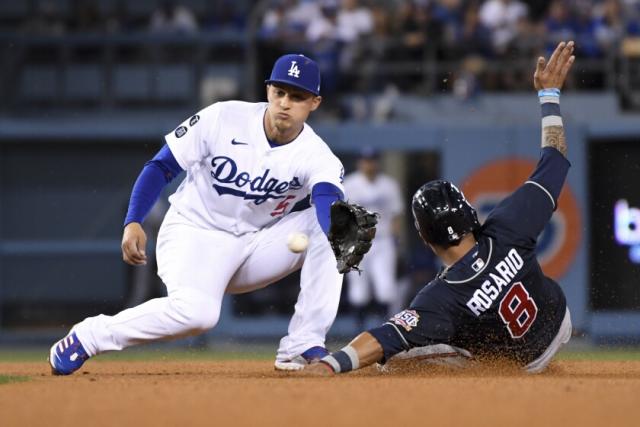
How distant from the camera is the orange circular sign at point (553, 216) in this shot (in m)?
11.0

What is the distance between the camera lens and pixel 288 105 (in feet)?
18.1

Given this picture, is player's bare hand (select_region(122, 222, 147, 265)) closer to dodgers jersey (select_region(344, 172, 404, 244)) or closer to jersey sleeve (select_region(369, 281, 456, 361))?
jersey sleeve (select_region(369, 281, 456, 361))

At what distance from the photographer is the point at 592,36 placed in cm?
1218

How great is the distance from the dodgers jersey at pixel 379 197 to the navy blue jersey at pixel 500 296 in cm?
586

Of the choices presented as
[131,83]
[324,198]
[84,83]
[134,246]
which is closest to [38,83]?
[84,83]

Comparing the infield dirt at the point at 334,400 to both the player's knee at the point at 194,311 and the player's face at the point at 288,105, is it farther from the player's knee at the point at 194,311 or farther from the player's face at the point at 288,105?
the player's face at the point at 288,105

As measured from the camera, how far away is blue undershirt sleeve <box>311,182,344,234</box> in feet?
17.5

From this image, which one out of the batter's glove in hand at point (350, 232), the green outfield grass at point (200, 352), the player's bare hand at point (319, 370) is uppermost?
the batter's glove in hand at point (350, 232)

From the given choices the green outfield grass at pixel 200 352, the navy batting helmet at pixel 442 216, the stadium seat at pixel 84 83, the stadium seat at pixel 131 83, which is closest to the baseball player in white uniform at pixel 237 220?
the navy batting helmet at pixel 442 216

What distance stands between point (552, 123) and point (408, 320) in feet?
4.13

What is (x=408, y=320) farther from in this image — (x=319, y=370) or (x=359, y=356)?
(x=319, y=370)

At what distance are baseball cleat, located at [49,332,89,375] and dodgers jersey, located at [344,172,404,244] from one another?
5.96 metres

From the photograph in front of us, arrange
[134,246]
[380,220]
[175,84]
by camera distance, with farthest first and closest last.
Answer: [175,84]
[380,220]
[134,246]

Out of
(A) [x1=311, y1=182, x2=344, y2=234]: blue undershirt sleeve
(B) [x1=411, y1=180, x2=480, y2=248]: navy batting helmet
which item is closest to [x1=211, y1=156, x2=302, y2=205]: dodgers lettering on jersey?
(A) [x1=311, y1=182, x2=344, y2=234]: blue undershirt sleeve
